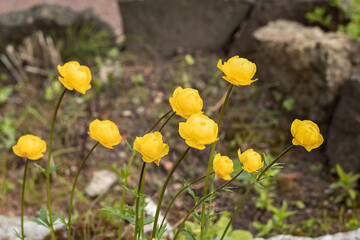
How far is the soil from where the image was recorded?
2498mm

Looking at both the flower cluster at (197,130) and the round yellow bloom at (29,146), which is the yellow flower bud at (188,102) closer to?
the flower cluster at (197,130)

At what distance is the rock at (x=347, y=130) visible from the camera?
258cm

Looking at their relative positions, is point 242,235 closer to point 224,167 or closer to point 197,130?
point 224,167

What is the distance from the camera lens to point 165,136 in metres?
3.01

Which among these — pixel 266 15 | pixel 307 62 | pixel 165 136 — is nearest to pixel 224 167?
pixel 165 136

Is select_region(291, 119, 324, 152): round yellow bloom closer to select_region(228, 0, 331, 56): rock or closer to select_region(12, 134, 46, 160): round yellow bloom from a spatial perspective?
select_region(12, 134, 46, 160): round yellow bloom

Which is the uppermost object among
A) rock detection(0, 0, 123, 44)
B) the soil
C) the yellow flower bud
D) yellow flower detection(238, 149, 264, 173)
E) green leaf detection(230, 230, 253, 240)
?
the yellow flower bud

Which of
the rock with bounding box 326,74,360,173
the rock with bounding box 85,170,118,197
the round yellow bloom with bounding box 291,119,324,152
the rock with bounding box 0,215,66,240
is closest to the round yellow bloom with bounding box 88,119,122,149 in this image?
the round yellow bloom with bounding box 291,119,324,152

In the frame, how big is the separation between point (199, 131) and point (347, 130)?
195 cm

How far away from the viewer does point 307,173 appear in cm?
279

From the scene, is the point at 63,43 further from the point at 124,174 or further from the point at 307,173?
the point at 124,174

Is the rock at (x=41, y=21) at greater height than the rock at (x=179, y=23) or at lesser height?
greater

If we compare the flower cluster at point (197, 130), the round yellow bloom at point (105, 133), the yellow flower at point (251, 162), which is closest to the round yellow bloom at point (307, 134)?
the flower cluster at point (197, 130)

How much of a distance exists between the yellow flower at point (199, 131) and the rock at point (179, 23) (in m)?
2.74
